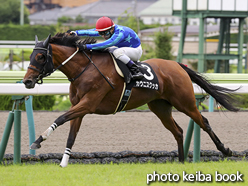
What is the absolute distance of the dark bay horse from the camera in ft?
13.3

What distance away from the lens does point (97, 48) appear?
4.29 meters

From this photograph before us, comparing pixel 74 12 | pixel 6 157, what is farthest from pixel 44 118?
pixel 74 12

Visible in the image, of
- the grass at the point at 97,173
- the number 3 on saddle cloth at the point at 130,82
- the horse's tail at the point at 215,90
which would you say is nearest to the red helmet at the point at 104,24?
the number 3 on saddle cloth at the point at 130,82

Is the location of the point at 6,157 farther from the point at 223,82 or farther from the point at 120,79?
the point at 223,82

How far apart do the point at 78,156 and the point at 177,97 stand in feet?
4.26

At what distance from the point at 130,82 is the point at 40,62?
3.16ft

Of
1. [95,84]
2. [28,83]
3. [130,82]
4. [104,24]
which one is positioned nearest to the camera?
[28,83]

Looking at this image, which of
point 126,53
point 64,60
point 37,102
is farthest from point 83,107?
point 37,102

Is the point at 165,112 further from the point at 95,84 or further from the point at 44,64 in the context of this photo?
the point at 44,64

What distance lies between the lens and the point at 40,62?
4047 millimetres

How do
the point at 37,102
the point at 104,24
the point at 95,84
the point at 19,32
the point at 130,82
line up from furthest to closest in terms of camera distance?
the point at 19,32 < the point at 37,102 < the point at 130,82 < the point at 104,24 < the point at 95,84

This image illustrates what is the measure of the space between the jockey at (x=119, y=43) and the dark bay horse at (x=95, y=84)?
5.1 inches

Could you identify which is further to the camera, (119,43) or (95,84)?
(119,43)

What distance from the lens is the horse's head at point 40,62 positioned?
4016 millimetres
